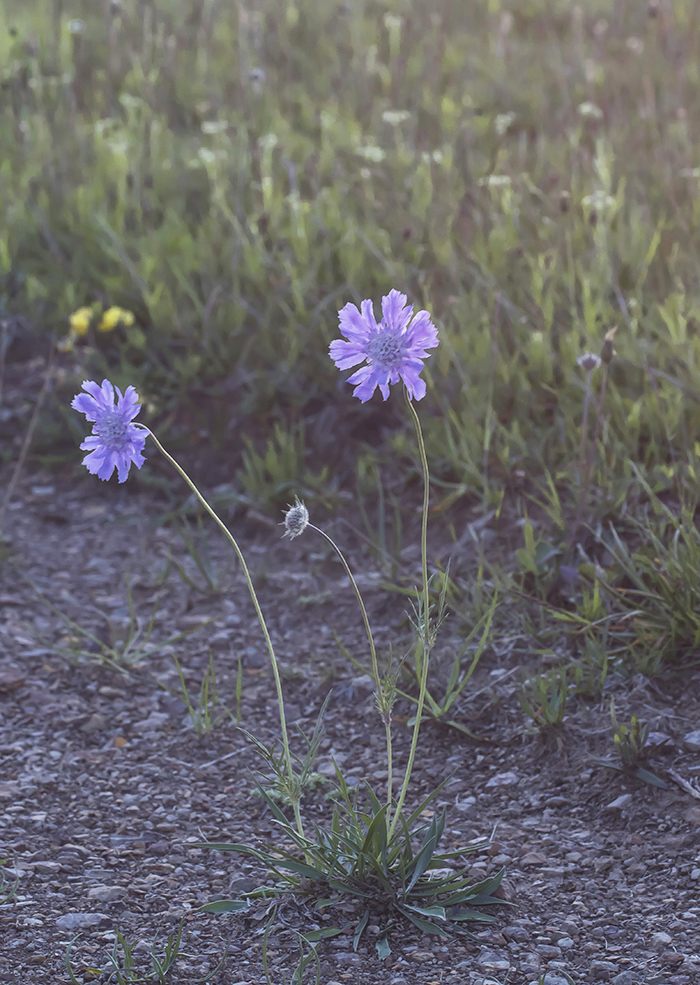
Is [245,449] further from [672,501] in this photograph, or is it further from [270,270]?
[672,501]

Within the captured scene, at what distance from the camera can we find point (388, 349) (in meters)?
1.37

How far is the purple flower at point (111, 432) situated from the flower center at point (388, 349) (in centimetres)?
32

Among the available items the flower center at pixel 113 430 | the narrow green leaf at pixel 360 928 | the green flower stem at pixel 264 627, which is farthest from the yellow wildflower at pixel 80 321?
the narrow green leaf at pixel 360 928

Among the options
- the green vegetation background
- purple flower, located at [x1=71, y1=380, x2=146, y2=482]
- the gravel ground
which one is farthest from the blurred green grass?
purple flower, located at [x1=71, y1=380, x2=146, y2=482]

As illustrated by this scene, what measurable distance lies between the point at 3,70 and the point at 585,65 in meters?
2.54

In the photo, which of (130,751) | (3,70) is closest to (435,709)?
(130,751)

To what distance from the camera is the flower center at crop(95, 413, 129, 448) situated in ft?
4.55

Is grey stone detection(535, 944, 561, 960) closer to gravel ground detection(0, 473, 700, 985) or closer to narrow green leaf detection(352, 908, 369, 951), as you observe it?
gravel ground detection(0, 473, 700, 985)

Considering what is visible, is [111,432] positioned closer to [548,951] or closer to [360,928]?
[360,928]

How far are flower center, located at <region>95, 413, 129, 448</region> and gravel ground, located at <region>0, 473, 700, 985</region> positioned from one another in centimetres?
71

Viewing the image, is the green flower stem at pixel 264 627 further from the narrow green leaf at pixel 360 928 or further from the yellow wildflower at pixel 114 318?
the yellow wildflower at pixel 114 318

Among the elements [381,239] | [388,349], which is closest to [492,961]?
[388,349]

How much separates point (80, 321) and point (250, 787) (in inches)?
65.7

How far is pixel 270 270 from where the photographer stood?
3348mm
